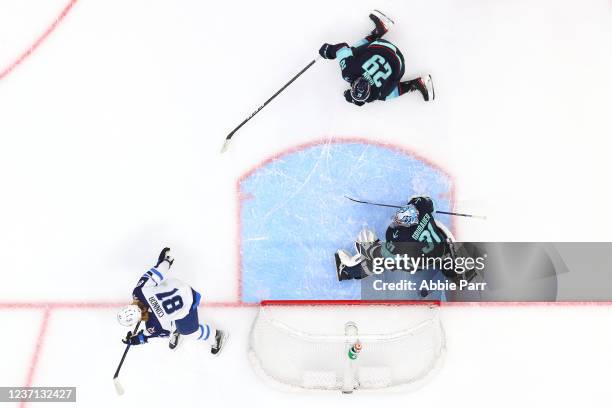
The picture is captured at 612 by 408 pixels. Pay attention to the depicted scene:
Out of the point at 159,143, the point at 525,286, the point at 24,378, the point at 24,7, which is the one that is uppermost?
the point at 24,7

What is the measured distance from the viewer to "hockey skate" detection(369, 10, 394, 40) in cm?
408

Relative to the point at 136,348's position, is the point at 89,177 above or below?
above

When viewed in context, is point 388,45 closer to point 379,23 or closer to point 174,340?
point 379,23

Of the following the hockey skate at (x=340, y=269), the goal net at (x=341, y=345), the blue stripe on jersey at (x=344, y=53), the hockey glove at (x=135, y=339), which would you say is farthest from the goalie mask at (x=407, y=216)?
the hockey glove at (x=135, y=339)

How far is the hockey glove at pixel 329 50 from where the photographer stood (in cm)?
398

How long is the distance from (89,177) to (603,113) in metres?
4.31

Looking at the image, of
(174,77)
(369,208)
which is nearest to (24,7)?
(174,77)

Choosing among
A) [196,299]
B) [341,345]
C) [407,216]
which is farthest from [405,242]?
[196,299]

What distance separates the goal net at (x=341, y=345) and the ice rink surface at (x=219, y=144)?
189mm

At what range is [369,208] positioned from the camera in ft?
13.8

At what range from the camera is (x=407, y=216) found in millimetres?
3797

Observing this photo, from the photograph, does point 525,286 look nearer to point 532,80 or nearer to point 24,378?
point 532,80

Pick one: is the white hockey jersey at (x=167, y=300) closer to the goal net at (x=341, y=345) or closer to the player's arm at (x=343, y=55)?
the goal net at (x=341, y=345)

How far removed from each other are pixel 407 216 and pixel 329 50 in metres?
1.42
